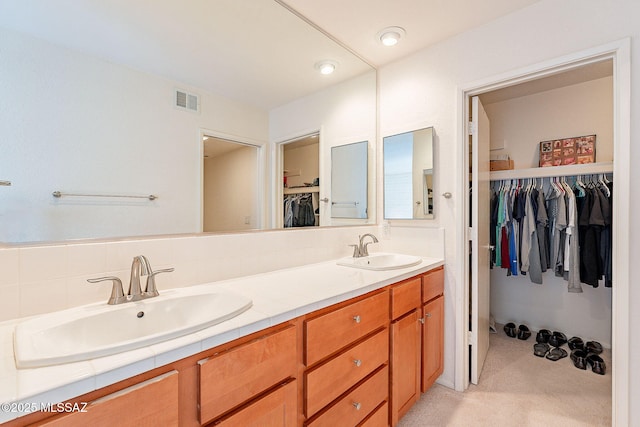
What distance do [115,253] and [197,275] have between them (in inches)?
13.1

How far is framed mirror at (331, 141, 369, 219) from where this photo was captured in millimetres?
2139

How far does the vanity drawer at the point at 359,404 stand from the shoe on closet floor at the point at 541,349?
5.74ft

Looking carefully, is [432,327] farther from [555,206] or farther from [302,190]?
[555,206]

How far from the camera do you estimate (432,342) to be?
185 cm

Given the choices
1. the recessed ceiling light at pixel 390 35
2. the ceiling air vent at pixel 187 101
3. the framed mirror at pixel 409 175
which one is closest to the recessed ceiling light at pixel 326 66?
the recessed ceiling light at pixel 390 35

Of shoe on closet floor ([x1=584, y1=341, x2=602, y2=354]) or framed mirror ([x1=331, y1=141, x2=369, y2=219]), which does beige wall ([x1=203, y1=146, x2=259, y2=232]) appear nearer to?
framed mirror ([x1=331, y1=141, x2=369, y2=219])

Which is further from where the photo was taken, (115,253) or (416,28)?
(416,28)

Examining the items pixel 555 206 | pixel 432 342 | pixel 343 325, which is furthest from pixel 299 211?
pixel 555 206

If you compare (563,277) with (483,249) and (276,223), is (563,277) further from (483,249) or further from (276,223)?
(276,223)

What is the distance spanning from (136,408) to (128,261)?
2.07 ft

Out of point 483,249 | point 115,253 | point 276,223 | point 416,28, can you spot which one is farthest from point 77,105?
point 483,249

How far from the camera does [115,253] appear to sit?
1.11 meters

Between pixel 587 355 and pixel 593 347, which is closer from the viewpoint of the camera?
pixel 587 355

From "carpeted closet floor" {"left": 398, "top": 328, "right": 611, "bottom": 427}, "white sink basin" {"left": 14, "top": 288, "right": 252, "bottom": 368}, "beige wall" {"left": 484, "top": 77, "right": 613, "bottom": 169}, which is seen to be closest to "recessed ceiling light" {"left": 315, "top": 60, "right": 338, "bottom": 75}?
"white sink basin" {"left": 14, "top": 288, "right": 252, "bottom": 368}
